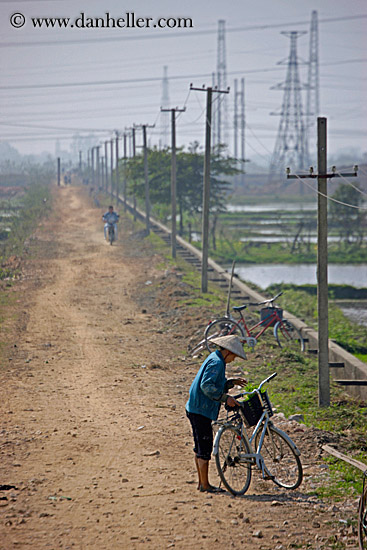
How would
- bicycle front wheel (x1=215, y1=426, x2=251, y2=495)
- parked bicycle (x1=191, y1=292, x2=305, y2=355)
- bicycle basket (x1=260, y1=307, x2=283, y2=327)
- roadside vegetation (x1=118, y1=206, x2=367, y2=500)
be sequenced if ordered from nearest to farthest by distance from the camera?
bicycle front wheel (x1=215, y1=426, x2=251, y2=495), roadside vegetation (x1=118, y1=206, x2=367, y2=500), parked bicycle (x1=191, y1=292, x2=305, y2=355), bicycle basket (x1=260, y1=307, x2=283, y2=327)

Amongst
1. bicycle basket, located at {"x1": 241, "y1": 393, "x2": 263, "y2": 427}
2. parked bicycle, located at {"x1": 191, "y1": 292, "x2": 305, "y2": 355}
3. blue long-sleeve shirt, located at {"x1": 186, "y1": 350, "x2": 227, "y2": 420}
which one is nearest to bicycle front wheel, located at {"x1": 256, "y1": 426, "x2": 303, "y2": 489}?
bicycle basket, located at {"x1": 241, "y1": 393, "x2": 263, "y2": 427}

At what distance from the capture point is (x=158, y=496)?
639 centimetres

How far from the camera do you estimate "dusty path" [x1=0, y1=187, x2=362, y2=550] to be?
18.8 feet

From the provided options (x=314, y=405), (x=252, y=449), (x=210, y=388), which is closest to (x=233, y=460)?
(x=252, y=449)

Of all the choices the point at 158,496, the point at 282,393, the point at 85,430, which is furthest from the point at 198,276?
the point at 158,496

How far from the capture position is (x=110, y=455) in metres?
7.50

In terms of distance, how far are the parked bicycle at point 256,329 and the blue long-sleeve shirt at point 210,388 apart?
5.88m

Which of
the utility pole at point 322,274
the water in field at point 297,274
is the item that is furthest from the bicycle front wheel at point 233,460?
the water in field at point 297,274

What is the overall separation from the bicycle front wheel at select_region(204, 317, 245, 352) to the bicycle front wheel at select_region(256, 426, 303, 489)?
16.9ft

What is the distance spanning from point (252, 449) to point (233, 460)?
0.76 ft

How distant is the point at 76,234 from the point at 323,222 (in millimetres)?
25640

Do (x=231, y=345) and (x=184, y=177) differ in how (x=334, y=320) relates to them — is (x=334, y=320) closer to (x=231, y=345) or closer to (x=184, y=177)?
(x=231, y=345)

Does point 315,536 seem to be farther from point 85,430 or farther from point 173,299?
point 173,299

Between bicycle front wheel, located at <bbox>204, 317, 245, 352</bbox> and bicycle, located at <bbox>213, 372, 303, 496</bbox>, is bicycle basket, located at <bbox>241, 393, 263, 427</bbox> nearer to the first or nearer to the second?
bicycle, located at <bbox>213, 372, 303, 496</bbox>
